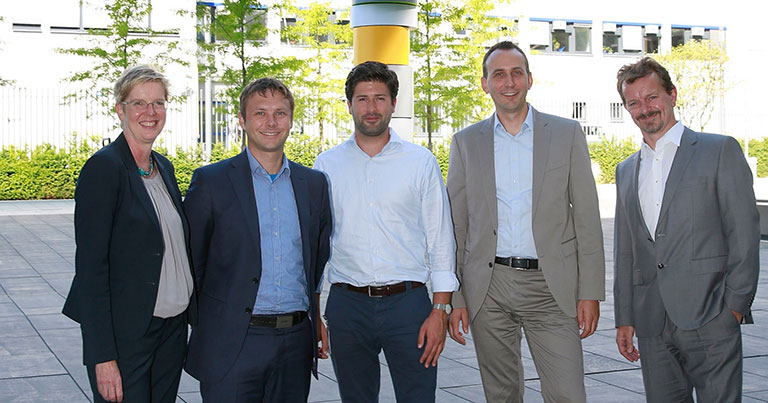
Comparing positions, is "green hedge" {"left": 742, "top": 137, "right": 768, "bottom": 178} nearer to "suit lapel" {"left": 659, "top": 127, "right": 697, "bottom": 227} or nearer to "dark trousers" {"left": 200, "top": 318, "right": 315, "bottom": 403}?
"suit lapel" {"left": 659, "top": 127, "right": 697, "bottom": 227}

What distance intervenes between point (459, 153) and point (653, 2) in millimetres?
42398

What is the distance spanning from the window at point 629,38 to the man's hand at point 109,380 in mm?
42209

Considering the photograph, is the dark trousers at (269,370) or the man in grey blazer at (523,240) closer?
the dark trousers at (269,370)

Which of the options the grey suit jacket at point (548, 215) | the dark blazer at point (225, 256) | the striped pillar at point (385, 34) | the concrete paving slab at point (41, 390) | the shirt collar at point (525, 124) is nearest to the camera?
the dark blazer at point (225, 256)

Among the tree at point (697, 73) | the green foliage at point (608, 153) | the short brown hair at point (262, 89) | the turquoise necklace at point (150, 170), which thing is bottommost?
the turquoise necklace at point (150, 170)

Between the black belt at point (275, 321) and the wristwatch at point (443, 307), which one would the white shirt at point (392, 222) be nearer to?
the wristwatch at point (443, 307)

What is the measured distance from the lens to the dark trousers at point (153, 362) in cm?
372

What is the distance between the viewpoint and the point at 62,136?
1124 inches

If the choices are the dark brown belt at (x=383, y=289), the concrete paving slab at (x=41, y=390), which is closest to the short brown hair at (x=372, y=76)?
the dark brown belt at (x=383, y=289)

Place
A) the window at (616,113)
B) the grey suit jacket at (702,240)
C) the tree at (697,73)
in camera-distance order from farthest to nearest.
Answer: the window at (616,113), the tree at (697,73), the grey suit jacket at (702,240)

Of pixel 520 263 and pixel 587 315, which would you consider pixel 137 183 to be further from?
pixel 587 315

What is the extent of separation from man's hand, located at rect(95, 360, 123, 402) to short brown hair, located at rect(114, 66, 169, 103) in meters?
1.16

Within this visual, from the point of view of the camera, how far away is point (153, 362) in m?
3.86

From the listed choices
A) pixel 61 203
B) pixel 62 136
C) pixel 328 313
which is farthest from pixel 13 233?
pixel 328 313
